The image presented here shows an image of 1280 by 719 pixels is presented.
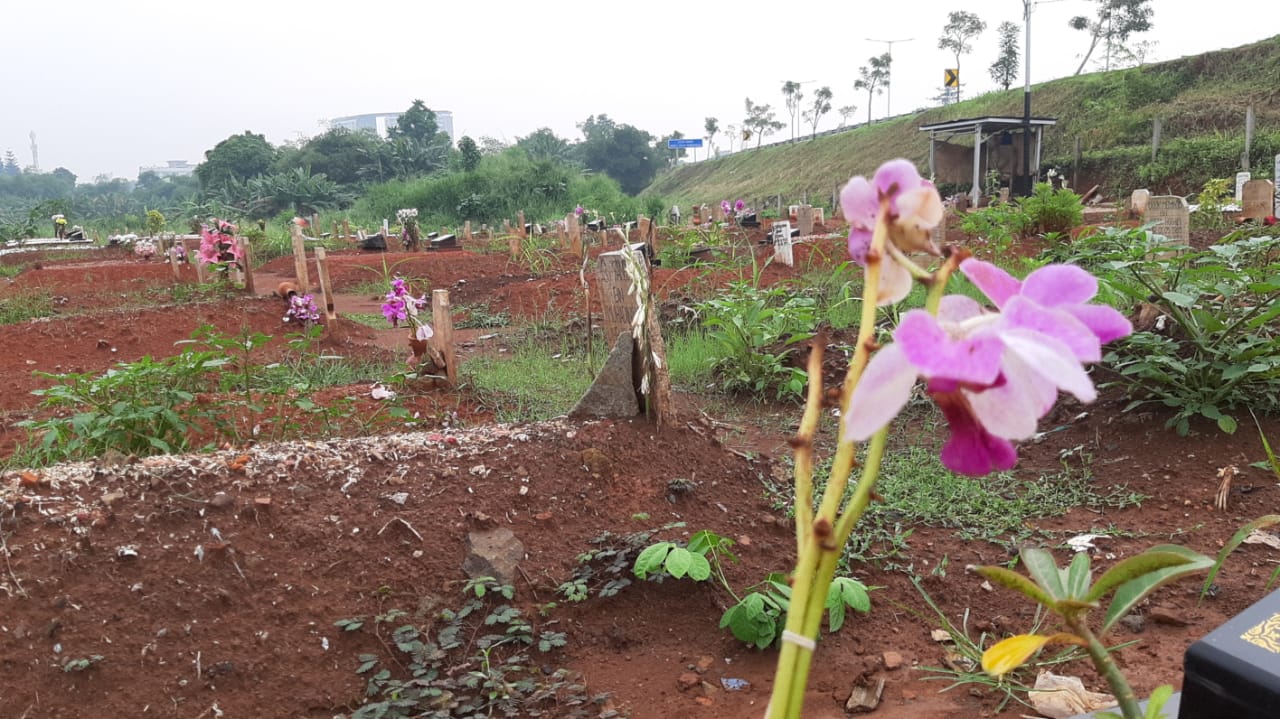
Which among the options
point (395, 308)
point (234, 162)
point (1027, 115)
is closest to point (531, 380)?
point (395, 308)

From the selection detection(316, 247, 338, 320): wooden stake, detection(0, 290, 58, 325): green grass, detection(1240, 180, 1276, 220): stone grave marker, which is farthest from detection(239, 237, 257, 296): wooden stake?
detection(1240, 180, 1276, 220): stone grave marker

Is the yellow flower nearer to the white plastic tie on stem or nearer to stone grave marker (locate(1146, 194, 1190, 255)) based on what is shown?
the white plastic tie on stem

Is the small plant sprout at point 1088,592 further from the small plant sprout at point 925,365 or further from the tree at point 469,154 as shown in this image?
the tree at point 469,154

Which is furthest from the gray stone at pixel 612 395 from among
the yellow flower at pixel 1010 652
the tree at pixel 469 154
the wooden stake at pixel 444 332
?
the tree at pixel 469 154

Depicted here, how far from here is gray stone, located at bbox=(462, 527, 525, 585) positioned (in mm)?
2246

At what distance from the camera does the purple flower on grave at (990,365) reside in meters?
0.40

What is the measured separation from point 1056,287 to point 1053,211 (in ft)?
30.3

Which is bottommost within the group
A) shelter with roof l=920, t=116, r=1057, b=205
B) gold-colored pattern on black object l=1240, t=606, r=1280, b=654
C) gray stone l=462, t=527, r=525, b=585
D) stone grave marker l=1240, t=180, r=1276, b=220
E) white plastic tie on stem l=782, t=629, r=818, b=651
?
gray stone l=462, t=527, r=525, b=585

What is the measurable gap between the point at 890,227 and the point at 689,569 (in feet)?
5.57

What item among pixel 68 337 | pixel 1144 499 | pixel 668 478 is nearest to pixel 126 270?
pixel 68 337

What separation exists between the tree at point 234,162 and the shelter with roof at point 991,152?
3440cm

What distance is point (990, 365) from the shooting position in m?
0.40

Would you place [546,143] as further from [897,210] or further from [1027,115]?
[897,210]

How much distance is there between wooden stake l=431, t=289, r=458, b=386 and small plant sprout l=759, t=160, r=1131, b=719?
11.9 feet
